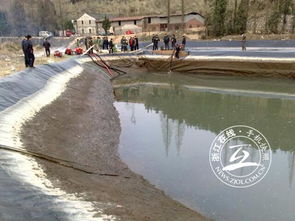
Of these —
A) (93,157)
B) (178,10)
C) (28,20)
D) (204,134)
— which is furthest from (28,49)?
(28,20)

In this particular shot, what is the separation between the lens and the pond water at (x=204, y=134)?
590 cm

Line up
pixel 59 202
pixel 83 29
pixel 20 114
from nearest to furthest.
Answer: pixel 59 202
pixel 20 114
pixel 83 29

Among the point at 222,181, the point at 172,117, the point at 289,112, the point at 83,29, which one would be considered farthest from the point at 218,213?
the point at 83,29

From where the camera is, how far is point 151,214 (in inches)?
180

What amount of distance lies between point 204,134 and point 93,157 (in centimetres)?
431

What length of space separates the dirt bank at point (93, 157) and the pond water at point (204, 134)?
1.80 ft

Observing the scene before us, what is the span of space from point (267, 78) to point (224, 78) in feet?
8.53

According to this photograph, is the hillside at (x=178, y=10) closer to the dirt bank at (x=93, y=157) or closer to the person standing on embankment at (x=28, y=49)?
the person standing on embankment at (x=28, y=49)

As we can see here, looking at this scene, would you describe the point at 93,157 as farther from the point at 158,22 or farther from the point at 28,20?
the point at 28,20

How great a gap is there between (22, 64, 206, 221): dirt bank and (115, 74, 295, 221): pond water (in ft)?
1.80

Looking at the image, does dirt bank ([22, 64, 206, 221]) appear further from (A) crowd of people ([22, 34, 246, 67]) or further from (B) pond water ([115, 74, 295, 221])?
(A) crowd of people ([22, 34, 246, 67])

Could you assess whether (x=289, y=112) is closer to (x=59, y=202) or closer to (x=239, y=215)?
(x=239, y=215)

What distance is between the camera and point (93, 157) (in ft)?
22.5

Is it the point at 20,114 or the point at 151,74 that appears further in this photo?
the point at 151,74
